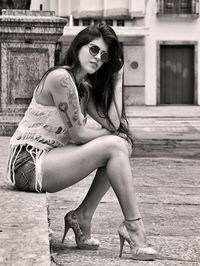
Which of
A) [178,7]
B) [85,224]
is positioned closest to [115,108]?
[85,224]

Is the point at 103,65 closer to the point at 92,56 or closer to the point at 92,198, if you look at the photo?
the point at 92,56

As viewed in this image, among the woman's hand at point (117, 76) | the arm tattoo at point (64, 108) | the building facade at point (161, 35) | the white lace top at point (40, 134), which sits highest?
the woman's hand at point (117, 76)

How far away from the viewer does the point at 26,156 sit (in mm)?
4719

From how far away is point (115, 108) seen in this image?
A: 16.1 ft

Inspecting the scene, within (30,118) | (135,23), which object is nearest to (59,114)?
(30,118)

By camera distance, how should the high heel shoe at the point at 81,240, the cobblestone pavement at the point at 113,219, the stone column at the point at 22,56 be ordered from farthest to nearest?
the stone column at the point at 22,56 → the high heel shoe at the point at 81,240 → the cobblestone pavement at the point at 113,219

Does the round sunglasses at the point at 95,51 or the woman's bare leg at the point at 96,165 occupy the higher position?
the round sunglasses at the point at 95,51

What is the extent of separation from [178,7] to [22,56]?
18.9 m

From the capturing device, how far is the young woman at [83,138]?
4293 millimetres

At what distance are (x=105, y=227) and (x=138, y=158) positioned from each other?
4.70 metres

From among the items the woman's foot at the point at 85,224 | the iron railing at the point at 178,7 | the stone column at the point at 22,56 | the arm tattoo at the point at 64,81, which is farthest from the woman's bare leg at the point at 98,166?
the iron railing at the point at 178,7

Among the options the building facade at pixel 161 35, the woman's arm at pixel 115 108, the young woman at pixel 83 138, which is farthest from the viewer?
the building facade at pixel 161 35

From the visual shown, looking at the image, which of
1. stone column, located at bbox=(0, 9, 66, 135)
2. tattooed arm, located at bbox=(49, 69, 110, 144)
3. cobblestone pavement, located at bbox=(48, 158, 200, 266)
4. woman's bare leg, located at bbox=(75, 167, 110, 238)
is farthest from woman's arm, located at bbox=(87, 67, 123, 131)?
stone column, located at bbox=(0, 9, 66, 135)

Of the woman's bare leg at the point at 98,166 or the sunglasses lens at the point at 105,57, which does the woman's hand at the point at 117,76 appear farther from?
the woman's bare leg at the point at 98,166
